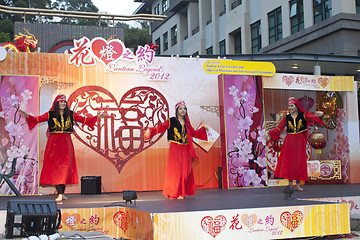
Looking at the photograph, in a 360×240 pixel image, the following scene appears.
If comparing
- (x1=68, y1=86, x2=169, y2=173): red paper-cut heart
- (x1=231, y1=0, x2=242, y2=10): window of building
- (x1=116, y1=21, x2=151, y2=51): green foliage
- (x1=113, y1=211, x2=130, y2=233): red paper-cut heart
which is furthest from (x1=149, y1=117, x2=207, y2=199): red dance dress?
(x1=116, y1=21, x2=151, y2=51): green foliage

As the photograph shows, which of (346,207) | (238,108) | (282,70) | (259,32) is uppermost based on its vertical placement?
(259,32)

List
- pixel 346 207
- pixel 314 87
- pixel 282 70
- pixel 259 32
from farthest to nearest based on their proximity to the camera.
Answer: pixel 259 32, pixel 282 70, pixel 314 87, pixel 346 207

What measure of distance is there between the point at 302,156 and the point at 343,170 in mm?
2451

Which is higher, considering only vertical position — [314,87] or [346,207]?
[314,87]

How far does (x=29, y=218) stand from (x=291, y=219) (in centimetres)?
277

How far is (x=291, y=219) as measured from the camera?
548cm

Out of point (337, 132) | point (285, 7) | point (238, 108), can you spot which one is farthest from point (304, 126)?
point (285, 7)

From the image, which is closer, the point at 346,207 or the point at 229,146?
the point at 346,207

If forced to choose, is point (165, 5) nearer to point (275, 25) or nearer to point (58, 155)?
point (275, 25)

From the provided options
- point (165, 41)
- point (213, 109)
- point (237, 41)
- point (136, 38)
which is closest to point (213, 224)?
point (213, 109)

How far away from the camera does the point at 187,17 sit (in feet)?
89.1

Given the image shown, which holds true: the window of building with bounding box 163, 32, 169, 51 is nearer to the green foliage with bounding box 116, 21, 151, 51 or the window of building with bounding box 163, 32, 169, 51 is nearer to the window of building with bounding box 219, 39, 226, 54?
the green foliage with bounding box 116, 21, 151, 51

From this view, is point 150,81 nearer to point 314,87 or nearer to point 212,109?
point 212,109

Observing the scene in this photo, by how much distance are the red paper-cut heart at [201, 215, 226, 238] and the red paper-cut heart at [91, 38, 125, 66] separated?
4.68 meters
